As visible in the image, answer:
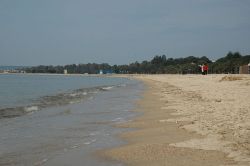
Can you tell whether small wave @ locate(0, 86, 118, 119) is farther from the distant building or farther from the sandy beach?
the distant building

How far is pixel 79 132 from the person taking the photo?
11.6 m

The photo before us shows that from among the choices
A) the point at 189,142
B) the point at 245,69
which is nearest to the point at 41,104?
the point at 189,142

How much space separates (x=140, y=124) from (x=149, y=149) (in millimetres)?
4672

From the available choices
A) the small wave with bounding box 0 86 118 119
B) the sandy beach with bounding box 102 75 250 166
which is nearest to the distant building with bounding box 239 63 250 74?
the small wave with bounding box 0 86 118 119

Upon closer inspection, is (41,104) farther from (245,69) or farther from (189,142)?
(245,69)

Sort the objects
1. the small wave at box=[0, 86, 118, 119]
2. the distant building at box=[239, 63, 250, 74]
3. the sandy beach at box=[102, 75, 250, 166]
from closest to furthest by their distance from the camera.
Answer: the sandy beach at box=[102, 75, 250, 166] < the small wave at box=[0, 86, 118, 119] < the distant building at box=[239, 63, 250, 74]

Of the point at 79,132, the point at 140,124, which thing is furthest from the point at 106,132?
the point at 140,124

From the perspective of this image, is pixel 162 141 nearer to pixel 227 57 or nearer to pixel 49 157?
pixel 49 157

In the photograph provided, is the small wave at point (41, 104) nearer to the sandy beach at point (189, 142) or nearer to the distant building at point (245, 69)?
the sandy beach at point (189, 142)

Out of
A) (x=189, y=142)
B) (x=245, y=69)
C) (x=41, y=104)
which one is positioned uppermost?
(x=245, y=69)

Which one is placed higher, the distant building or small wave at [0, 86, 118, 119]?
the distant building

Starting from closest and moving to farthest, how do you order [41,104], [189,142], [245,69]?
[189,142], [41,104], [245,69]

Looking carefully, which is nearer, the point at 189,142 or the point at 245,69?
the point at 189,142

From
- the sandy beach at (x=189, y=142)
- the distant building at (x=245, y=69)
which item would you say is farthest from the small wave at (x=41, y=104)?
the distant building at (x=245, y=69)
